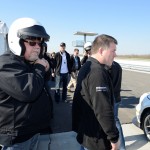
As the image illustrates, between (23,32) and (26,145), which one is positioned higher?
(23,32)

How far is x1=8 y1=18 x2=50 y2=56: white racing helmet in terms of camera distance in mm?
1969

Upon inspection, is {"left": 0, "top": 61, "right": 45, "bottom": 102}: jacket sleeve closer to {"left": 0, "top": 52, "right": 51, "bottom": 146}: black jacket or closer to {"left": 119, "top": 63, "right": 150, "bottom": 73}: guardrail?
{"left": 0, "top": 52, "right": 51, "bottom": 146}: black jacket

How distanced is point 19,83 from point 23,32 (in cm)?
41

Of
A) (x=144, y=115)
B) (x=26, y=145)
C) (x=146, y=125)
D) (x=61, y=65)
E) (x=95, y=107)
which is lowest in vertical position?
(x=146, y=125)

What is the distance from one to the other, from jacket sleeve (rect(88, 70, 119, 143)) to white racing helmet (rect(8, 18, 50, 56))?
57 cm

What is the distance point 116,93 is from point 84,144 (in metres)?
1.79

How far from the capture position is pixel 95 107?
2.30 metres

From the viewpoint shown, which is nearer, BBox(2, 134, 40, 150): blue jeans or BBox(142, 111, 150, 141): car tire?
BBox(2, 134, 40, 150): blue jeans

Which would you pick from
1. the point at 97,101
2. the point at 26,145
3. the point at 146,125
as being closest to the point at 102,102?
the point at 97,101

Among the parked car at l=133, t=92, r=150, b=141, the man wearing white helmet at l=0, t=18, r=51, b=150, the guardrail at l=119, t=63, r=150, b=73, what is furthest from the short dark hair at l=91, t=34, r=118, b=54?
the guardrail at l=119, t=63, r=150, b=73

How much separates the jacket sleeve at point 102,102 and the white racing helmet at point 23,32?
0.57 metres

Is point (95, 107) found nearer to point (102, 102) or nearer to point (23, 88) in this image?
point (102, 102)

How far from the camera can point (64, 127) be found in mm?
5766

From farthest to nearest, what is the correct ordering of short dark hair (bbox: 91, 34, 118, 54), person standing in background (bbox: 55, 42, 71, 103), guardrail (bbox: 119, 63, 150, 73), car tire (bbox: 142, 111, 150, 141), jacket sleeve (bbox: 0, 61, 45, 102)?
guardrail (bbox: 119, 63, 150, 73) → person standing in background (bbox: 55, 42, 71, 103) → car tire (bbox: 142, 111, 150, 141) → short dark hair (bbox: 91, 34, 118, 54) → jacket sleeve (bbox: 0, 61, 45, 102)
